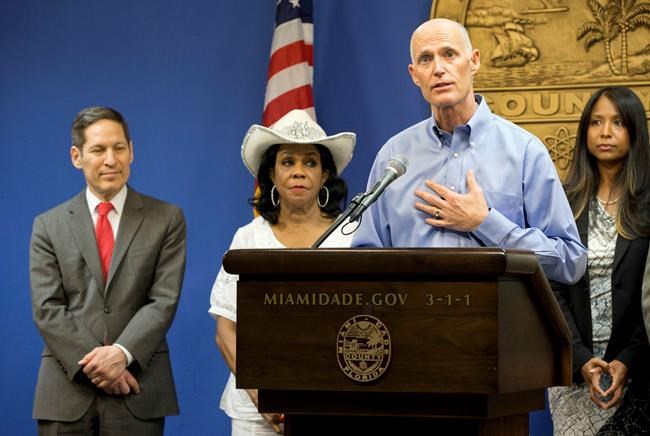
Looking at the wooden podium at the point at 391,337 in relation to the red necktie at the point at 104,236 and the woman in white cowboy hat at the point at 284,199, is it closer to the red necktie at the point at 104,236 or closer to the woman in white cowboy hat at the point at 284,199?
the woman in white cowboy hat at the point at 284,199

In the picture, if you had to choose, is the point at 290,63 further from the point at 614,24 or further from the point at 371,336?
the point at 371,336

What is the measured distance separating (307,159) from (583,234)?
999 millimetres

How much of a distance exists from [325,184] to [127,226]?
2.43 ft

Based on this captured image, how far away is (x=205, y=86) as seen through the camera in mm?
5172

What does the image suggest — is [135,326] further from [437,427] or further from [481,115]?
[437,427]

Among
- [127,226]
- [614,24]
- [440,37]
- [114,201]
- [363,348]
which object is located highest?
[614,24]

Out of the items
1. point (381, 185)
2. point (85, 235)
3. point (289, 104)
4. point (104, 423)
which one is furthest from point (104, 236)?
point (381, 185)

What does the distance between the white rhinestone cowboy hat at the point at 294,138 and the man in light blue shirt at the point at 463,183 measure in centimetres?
111

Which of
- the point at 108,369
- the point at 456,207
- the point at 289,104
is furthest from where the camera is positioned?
the point at 289,104

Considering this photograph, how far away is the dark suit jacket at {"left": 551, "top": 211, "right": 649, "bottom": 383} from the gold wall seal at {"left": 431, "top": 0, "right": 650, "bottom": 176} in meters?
1.05

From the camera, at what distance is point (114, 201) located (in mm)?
4008

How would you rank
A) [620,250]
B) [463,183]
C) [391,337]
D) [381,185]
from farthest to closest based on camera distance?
[620,250] < [463,183] < [381,185] < [391,337]

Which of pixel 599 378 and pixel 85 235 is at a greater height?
pixel 85 235

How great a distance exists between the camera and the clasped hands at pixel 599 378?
135 inches
